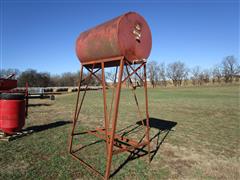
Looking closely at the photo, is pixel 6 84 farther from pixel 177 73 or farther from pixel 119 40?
pixel 177 73

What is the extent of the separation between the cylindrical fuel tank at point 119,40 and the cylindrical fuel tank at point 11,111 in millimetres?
3001

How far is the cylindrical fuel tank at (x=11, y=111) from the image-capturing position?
5.65 m

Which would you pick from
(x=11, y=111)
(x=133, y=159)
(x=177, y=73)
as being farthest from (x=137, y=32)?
(x=177, y=73)

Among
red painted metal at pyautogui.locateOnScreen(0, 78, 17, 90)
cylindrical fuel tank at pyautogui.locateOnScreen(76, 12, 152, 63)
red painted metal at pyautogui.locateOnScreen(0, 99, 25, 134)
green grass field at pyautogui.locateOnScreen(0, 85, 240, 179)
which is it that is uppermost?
cylindrical fuel tank at pyautogui.locateOnScreen(76, 12, 152, 63)

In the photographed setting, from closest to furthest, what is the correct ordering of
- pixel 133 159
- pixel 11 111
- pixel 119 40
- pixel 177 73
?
pixel 119 40 → pixel 133 159 → pixel 11 111 → pixel 177 73

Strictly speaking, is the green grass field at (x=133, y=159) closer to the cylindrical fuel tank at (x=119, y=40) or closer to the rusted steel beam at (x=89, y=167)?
the rusted steel beam at (x=89, y=167)

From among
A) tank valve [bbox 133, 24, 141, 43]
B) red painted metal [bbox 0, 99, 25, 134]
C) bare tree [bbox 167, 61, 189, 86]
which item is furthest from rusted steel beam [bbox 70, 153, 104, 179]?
bare tree [bbox 167, 61, 189, 86]

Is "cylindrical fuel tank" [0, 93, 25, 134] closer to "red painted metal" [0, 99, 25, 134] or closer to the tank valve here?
"red painted metal" [0, 99, 25, 134]

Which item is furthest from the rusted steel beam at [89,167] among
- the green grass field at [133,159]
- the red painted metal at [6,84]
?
the red painted metal at [6,84]

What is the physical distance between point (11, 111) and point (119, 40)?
14.9 ft

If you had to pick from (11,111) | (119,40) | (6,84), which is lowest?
(11,111)

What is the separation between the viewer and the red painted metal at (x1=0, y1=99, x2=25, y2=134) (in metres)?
5.66

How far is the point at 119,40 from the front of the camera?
3.51 meters

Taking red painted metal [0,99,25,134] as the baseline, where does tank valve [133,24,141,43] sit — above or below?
above
